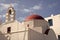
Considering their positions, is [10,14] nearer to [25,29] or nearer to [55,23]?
[25,29]

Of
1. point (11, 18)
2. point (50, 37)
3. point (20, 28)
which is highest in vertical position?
point (11, 18)

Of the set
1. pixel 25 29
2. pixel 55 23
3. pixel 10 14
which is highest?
pixel 10 14

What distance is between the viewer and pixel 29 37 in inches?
1010

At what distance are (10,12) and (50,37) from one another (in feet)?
32.0

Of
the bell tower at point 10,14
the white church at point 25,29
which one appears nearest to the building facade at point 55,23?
the white church at point 25,29

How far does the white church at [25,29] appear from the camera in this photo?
85.9 ft

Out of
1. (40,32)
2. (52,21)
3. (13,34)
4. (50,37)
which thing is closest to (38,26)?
(40,32)

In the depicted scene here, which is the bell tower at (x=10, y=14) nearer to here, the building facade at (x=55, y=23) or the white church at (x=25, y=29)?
the white church at (x=25, y=29)

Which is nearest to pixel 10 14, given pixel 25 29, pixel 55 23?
pixel 25 29

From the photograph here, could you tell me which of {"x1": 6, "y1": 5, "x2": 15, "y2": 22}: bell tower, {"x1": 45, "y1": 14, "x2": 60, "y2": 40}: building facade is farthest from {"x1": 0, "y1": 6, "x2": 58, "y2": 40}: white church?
{"x1": 45, "y1": 14, "x2": 60, "y2": 40}: building facade

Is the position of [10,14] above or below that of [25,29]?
above

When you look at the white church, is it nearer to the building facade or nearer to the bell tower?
the bell tower

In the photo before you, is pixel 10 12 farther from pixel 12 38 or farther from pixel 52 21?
pixel 52 21

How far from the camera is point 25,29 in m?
26.2
